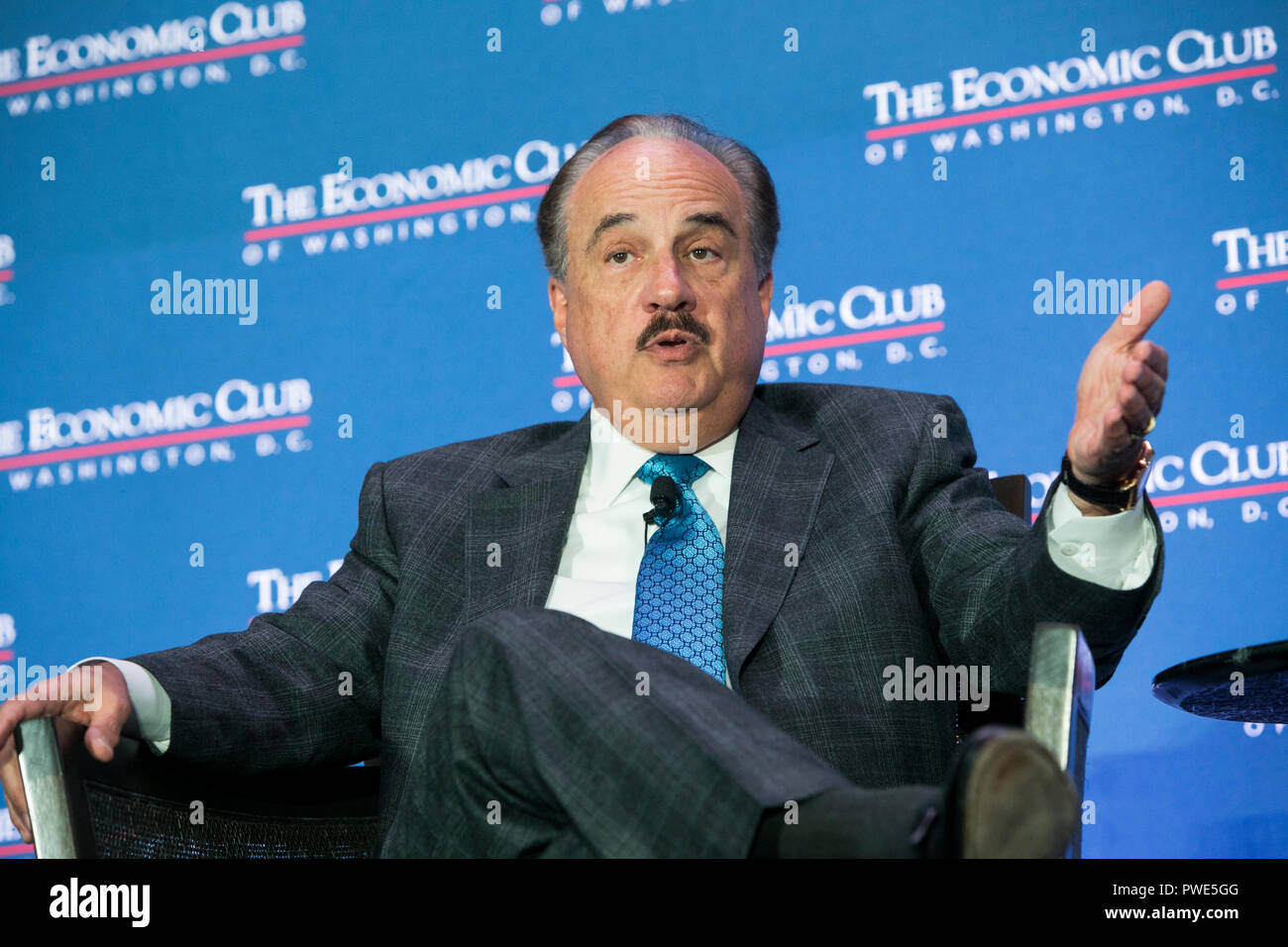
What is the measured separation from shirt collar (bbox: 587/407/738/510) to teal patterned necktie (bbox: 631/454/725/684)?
109 mm

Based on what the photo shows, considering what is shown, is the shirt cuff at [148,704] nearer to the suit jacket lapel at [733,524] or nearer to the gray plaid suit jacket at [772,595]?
the gray plaid suit jacket at [772,595]

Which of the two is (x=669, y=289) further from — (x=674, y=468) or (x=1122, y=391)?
(x=1122, y=391)

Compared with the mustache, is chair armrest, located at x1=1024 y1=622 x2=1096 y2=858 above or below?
below

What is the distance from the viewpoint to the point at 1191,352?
2.77 meters

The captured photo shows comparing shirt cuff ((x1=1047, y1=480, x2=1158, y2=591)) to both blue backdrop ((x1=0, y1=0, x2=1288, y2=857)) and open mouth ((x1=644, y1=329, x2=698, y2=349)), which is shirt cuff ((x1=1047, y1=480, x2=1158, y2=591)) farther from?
blue backdrop ((x1=0, y1=0, x2=1288, y2=857))

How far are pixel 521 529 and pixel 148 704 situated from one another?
1.95 feet

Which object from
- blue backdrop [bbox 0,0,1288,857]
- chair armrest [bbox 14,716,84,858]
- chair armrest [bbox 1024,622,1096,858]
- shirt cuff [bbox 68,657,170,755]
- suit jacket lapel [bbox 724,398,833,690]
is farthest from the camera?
blue backdrop [bbox 0,0,1288,857]

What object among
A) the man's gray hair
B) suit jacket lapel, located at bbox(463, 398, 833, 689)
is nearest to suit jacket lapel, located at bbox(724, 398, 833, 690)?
suit jacket lapel, located at bbox(463, 398, 833, 689)

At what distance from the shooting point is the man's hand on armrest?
1608 mm

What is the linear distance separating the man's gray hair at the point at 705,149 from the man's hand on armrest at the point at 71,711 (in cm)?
105

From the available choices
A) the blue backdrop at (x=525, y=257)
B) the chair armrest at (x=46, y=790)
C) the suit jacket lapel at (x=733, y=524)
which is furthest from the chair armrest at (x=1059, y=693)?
the blue backdrop at (x=525, y=257)

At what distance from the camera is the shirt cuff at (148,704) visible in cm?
174
